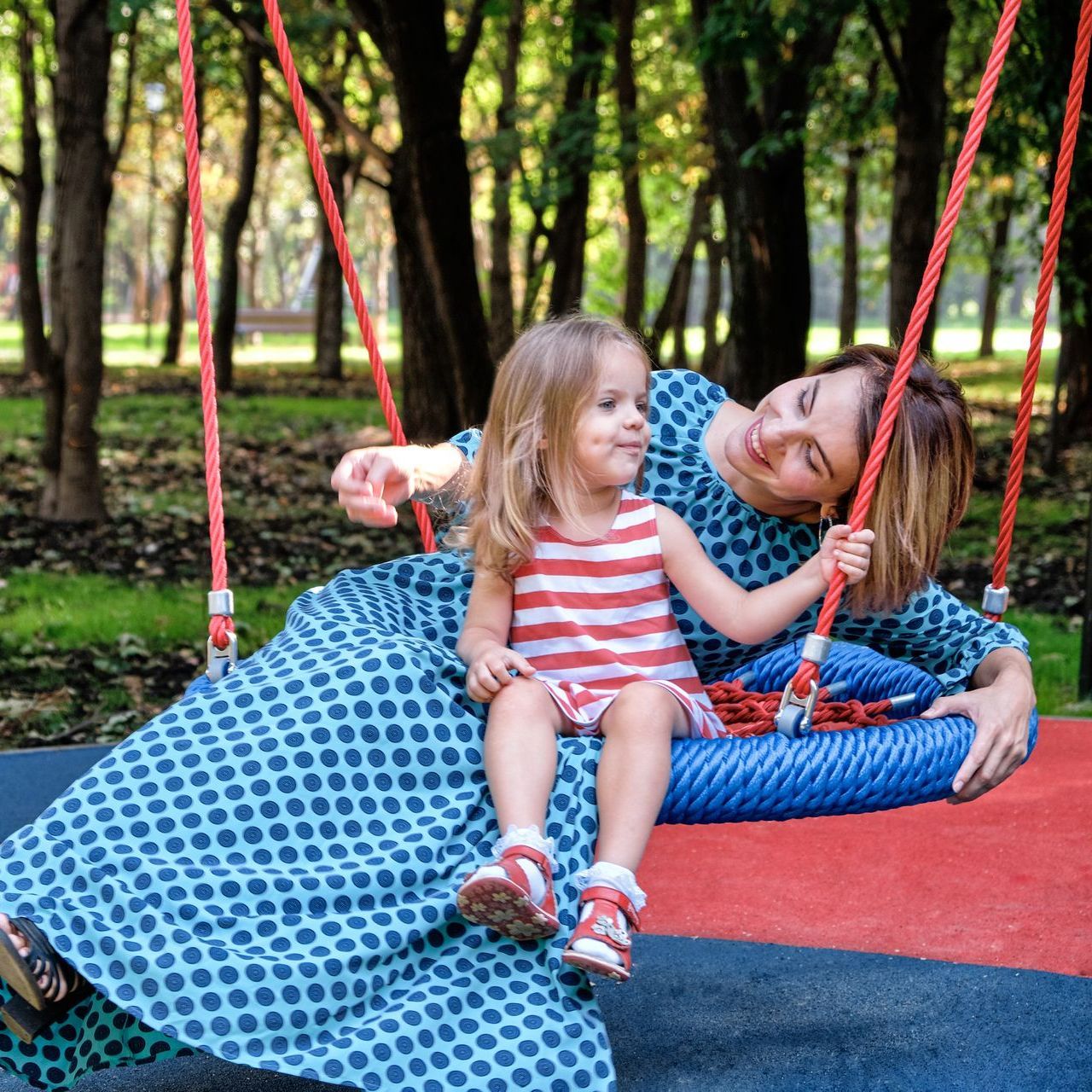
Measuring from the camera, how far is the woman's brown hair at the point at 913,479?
7.83ft

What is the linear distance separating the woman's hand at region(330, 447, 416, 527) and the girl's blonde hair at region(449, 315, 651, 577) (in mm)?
146

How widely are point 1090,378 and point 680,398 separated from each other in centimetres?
947

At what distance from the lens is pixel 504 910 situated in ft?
6.42

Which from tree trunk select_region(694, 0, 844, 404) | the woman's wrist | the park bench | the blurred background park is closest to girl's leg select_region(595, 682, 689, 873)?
the woman's wrist

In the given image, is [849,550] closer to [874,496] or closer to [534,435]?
[874,496]

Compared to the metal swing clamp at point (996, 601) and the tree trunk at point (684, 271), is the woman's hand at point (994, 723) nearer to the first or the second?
the metal swing clamp at point (996, 601)

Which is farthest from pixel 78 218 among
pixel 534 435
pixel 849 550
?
pixel 849 550

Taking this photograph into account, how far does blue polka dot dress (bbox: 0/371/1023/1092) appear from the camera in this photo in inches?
74.2

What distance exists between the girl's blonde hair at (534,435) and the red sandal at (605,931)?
65cm

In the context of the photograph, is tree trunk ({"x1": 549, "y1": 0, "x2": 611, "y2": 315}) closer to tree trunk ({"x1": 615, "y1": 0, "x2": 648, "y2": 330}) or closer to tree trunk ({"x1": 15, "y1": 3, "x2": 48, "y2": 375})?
tree trunk ({"x1": 615, "y1": 0, "x2": 648, "y2": 330})

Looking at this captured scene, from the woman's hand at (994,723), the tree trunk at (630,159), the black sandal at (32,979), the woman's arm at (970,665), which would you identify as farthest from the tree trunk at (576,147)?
the black sandal at (32,979)

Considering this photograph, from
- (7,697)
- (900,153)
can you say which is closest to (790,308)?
(900,153)

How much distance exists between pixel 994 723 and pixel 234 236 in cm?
1387

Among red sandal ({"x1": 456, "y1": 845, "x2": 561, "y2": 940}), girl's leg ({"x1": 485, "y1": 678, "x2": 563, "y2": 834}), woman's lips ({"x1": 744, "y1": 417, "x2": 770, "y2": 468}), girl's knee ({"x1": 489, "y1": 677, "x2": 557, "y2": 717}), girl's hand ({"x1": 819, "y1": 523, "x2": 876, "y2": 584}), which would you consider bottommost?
red sandal ({"x1": 456, "y1": 845, "x2": 561, "y2": 940})
